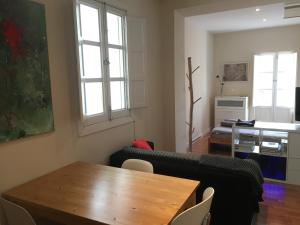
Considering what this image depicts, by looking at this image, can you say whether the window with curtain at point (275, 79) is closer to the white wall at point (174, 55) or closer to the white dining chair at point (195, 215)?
the white wall at point (174, 55)

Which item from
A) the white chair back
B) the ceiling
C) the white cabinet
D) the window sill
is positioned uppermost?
the ceiling

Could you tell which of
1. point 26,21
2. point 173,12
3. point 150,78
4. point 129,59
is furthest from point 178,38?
point 26,21

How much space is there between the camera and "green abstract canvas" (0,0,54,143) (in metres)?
1.75

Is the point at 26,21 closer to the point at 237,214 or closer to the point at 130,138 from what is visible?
the point at 130,138

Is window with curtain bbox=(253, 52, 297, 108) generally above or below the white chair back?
above

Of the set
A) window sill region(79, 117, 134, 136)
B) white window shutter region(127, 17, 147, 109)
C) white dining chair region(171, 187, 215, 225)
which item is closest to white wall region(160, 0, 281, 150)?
white window shutter region(127, 17, 147, 109)

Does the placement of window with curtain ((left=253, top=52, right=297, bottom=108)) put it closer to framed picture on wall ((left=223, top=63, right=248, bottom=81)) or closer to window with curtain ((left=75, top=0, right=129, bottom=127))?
framed picture on wall ((left=223, top=63, right=248, bottom=81))

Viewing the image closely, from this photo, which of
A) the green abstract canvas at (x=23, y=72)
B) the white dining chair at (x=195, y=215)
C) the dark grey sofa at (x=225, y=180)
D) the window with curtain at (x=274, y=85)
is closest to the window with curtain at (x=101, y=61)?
the green abstract canvas at (x=23, y=72)

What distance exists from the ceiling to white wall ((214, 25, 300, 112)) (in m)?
0.26

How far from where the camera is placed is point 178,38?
373 cm

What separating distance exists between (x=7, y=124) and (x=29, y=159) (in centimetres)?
36

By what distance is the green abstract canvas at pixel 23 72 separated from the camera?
1.75 m

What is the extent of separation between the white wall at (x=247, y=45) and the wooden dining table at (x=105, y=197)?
18.3 ft

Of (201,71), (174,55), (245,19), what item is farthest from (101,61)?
(201,71)
